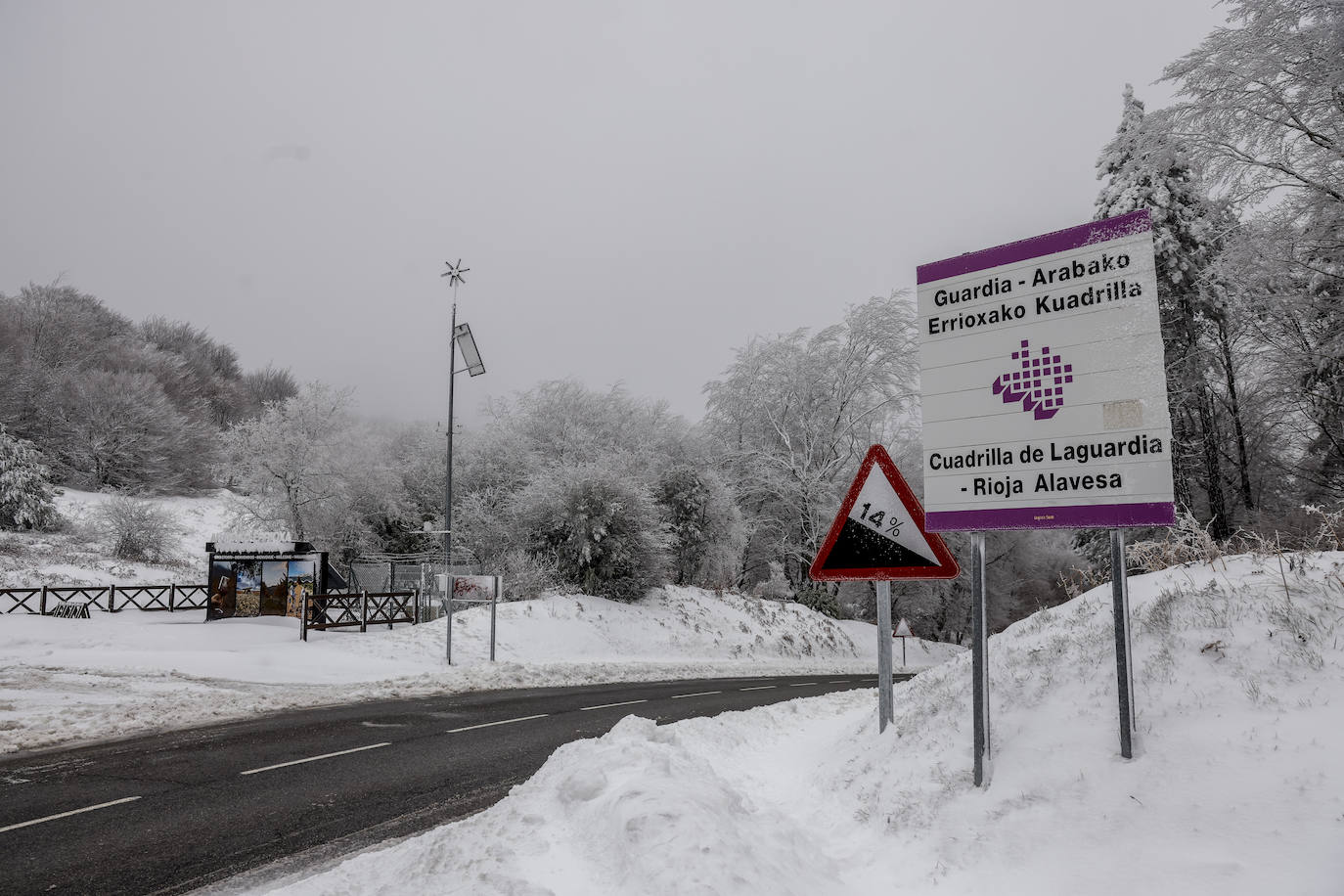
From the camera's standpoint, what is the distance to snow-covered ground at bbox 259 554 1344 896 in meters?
2.96

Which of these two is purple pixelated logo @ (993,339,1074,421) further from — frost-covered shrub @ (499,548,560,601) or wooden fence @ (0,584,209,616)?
wooden fence @ (0,584,209,616)

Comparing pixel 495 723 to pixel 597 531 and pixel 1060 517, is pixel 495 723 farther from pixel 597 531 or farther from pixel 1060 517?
pixel 597 531

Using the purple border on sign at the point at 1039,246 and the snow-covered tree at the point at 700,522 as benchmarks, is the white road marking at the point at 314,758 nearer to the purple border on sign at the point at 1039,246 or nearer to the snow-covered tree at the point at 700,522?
the purple border on sign at the point at 1039,246

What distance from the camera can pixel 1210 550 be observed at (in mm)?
5348

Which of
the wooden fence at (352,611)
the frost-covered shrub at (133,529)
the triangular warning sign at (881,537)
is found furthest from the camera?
the frost-covered shrub at (133,529)

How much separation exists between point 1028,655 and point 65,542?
3675 centimetres

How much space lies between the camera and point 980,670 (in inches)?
161

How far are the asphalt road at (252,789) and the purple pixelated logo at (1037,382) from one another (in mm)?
5166

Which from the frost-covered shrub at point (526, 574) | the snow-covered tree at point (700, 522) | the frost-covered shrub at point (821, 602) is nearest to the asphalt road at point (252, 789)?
the frost-covered shrub at point (526, 574)

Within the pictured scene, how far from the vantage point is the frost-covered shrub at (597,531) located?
994 inches

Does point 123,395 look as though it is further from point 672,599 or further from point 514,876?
point 514,876

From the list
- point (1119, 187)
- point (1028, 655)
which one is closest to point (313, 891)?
point (1028, 655)

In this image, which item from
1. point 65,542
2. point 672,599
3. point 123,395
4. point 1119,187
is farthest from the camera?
point 123,395

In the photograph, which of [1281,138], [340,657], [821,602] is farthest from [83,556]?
[1281,138]
